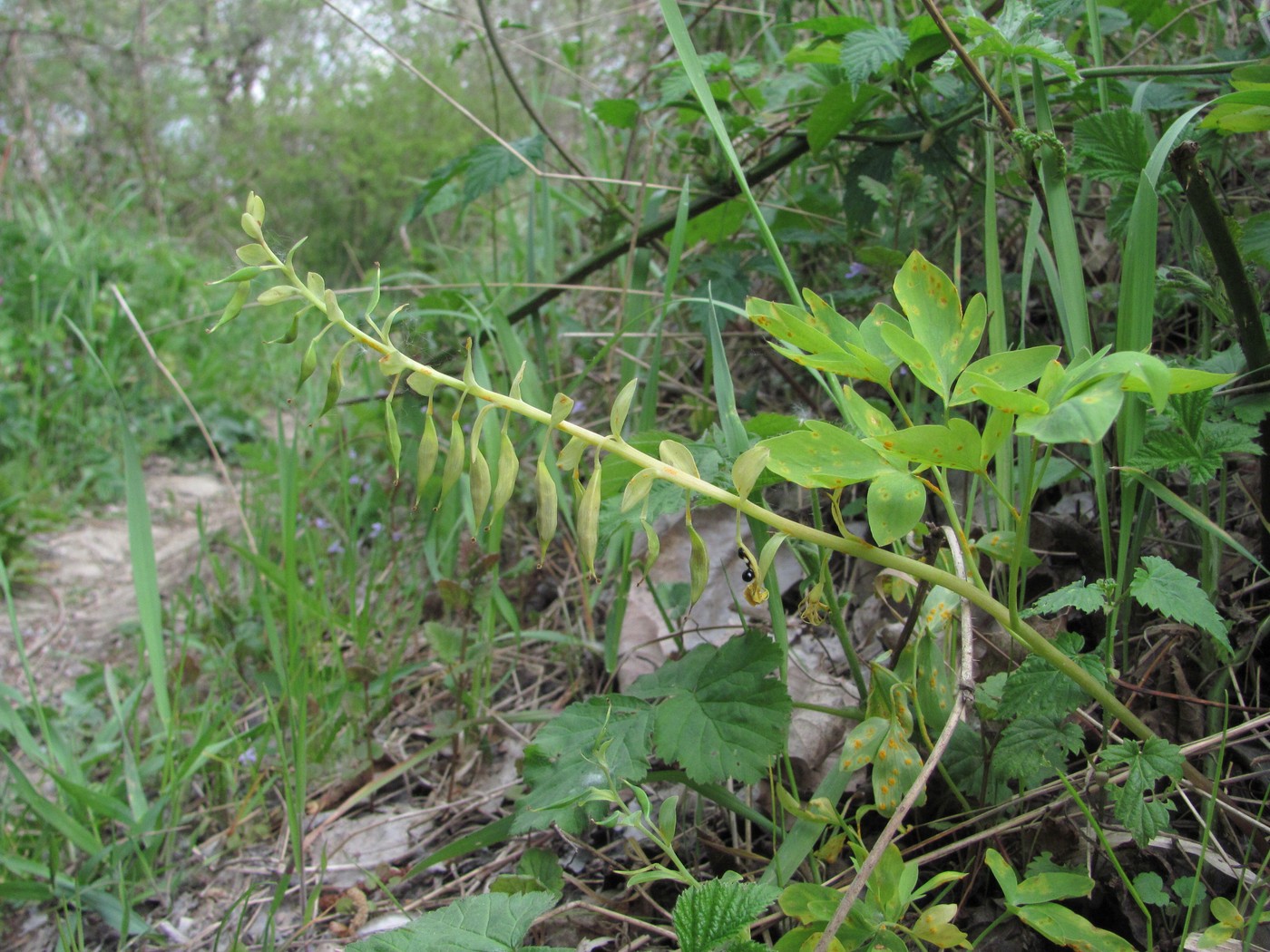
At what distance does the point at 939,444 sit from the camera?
665mm

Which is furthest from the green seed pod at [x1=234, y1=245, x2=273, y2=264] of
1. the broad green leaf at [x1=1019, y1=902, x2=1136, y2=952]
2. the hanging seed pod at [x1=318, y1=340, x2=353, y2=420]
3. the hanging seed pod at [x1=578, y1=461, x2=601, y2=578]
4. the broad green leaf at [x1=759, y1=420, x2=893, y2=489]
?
the broad green leaf at [x1=1019, y1=902, x2=1136, y2=952]

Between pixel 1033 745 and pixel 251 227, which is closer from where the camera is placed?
pixel 251 227

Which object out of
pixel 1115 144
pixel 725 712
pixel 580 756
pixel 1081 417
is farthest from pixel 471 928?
pixel 1115 144

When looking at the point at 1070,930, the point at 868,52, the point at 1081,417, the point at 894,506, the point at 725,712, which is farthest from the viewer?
the point at 868,52

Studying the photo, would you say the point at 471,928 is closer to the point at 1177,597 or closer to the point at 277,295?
the point at 277,295

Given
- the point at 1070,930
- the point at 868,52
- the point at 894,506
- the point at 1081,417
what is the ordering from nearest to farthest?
the point at 1081,417 → the point at 894,506 → the point at 1070,930 → the point at 868,52

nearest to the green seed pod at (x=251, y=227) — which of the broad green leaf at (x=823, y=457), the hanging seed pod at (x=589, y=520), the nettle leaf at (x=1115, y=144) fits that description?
the hanging seed pod at (x=589, y=520)

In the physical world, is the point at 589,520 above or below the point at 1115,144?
below

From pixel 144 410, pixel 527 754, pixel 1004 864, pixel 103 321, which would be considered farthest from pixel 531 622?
pixel 103 321

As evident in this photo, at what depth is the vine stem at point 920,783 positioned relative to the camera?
2.29 feet

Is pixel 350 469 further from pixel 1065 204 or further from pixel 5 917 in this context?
pixel 1065 204

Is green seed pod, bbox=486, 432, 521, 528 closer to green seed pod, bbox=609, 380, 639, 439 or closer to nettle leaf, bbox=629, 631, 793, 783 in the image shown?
green seed pod, bbox=609, 380, 639, 439

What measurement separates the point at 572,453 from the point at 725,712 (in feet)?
1.35

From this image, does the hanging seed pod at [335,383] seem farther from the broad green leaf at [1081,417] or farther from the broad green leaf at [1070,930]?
the broad green leaf at [1070,930]
